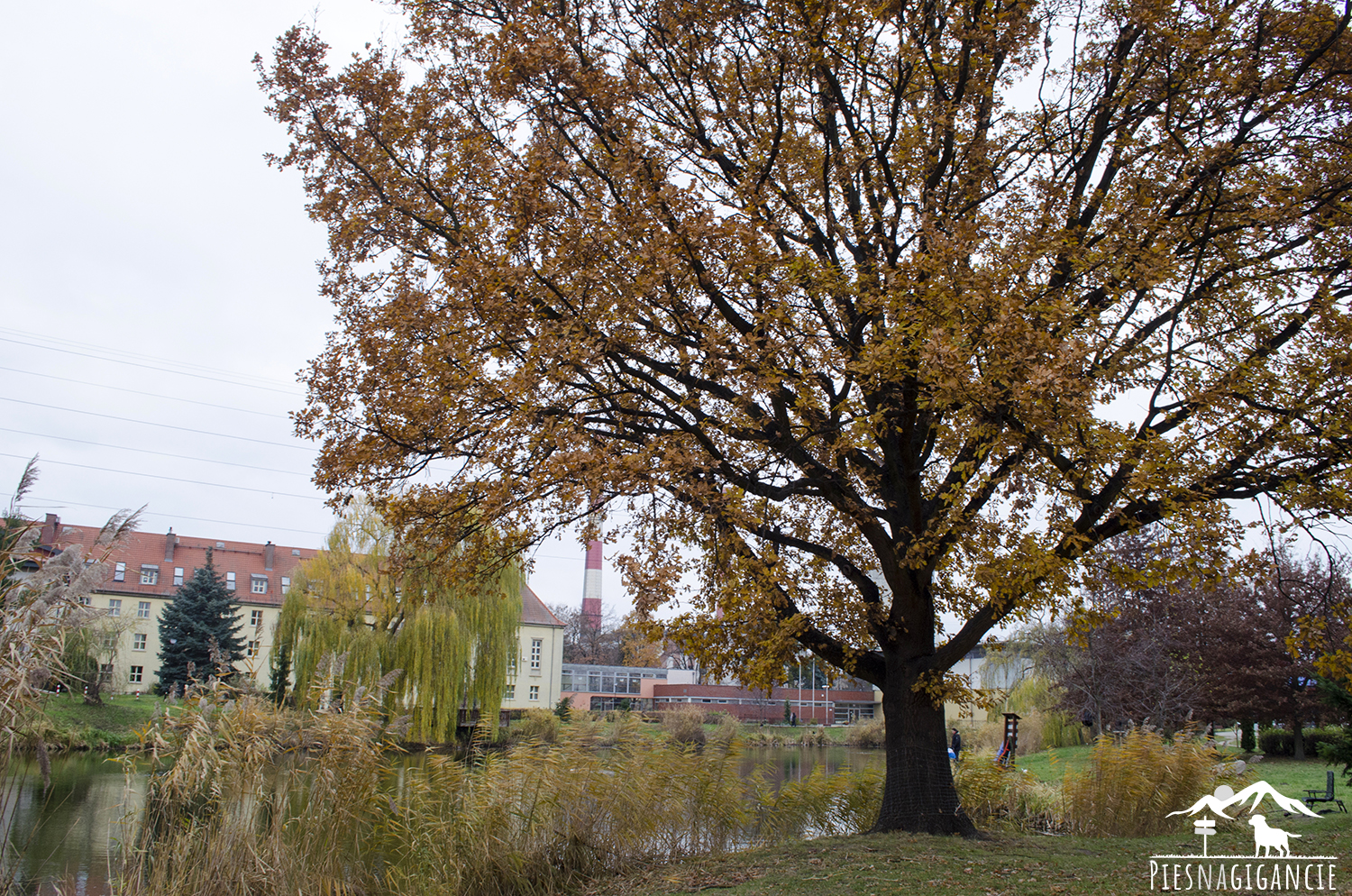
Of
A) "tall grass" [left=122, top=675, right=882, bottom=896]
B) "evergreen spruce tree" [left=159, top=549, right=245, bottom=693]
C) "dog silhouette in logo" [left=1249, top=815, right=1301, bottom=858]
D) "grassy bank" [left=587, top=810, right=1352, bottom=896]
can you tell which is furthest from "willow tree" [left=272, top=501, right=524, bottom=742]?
"dog silhouette in logo" [left=1249, top=815, right=1301, bottom=858]

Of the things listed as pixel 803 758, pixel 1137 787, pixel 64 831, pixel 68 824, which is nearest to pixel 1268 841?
pixel 1137 787

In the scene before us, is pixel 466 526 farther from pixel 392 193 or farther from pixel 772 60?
pixel 772 60

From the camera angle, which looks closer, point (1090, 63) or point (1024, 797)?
point (1090, 63)

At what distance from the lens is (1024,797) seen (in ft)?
39.0

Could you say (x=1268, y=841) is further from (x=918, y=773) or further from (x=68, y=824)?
(x=68, y=824)

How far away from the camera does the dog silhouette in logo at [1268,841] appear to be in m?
7.05

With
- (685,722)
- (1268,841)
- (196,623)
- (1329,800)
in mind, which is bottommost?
(685,722)

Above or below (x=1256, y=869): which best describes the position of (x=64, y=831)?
below

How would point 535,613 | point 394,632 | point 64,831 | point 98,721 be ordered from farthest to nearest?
1. point 535,613
2. point 98,721
3. point 394,632
4. point 64,831

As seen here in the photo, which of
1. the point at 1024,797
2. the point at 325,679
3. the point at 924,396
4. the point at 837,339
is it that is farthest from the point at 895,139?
the point at 1024,797

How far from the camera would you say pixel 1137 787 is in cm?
1021

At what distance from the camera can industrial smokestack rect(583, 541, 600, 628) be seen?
7295cm

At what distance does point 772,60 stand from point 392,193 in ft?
13.7

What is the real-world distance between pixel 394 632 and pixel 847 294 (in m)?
19.7
